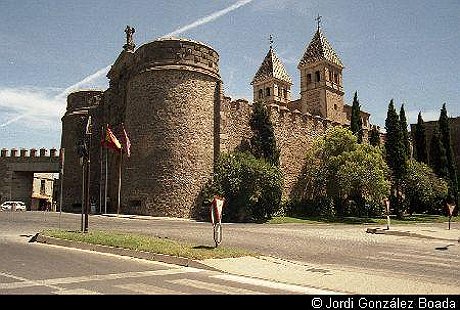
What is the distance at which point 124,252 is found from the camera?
12078 mm

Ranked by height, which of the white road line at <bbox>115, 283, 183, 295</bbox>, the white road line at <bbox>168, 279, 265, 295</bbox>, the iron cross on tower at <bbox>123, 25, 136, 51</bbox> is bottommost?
the white road line at <bbox>168, 279, 265, 295</bbox>

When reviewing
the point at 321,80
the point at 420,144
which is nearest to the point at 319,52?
the point at 321,80

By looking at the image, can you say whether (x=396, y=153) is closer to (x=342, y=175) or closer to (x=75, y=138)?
(x=342, y=175)

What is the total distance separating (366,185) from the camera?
119 feet

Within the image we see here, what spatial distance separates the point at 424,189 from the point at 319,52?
103 ft

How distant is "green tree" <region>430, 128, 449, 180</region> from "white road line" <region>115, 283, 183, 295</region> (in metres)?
48.9

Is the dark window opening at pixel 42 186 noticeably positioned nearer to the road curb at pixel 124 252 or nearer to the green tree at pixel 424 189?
the green tree at pixel 424 189

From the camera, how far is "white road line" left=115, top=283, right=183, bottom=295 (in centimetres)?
720

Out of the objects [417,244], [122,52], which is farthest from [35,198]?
[417,244]

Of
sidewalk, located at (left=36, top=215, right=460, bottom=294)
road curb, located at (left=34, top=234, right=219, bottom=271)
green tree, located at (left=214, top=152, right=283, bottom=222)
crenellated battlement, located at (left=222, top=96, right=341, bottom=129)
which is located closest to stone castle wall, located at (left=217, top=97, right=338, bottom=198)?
crenellated battlement, located at (left=222, top=96, right=341, bottom=129)

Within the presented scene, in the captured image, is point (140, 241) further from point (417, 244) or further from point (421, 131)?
point (421, 131)

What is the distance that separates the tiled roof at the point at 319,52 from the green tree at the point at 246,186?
129 ft

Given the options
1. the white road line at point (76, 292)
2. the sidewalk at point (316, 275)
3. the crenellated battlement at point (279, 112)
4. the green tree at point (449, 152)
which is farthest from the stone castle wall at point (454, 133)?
the white road line at point (76, 292)

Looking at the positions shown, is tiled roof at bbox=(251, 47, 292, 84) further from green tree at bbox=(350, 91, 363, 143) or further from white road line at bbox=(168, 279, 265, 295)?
white road line at bbox=(168, 279, 265, 295)
